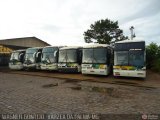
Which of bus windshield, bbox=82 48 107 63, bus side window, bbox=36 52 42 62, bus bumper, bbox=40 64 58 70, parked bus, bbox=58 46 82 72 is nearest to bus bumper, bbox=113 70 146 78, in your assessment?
bus windshield, bbox=82 48 107 63

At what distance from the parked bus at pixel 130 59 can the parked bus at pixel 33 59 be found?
9147 mm

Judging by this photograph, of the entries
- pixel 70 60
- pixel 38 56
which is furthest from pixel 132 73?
pixel 38 56

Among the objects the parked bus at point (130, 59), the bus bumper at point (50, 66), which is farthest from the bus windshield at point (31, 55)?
the parked bus at point (130, 59)

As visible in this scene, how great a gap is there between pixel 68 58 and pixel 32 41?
2298 centimetres

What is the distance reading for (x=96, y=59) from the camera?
12891mm

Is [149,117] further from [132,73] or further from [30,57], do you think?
[30,57]

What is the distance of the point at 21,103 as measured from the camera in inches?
240

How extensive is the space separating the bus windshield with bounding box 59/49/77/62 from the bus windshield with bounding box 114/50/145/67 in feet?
14.0

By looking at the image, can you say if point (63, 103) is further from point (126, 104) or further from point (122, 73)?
point (122, 73)

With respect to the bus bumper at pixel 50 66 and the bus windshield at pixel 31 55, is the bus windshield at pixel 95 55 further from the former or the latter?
the bus windshield at pixel 31 55

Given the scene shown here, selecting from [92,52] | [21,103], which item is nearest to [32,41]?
[92,52]

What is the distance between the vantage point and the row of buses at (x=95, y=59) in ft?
37.8

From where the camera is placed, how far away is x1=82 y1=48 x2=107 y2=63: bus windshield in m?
12.8

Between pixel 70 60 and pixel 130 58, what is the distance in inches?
221
